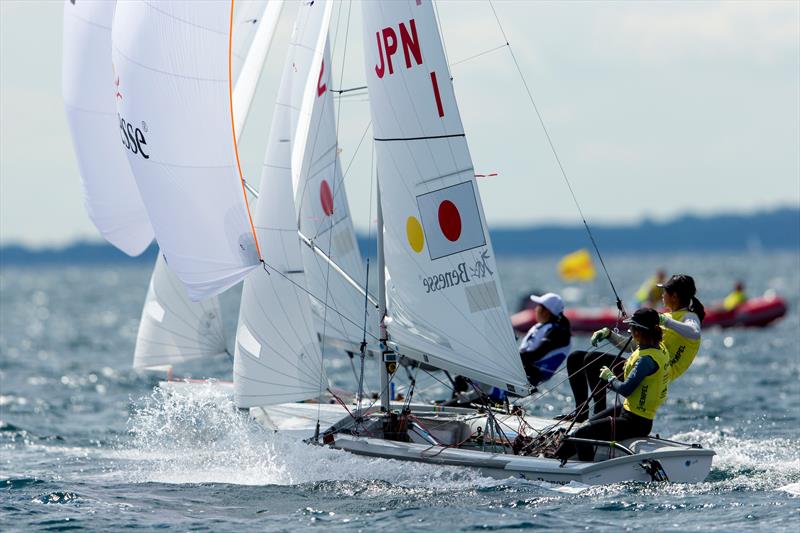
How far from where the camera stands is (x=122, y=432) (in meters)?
13.8

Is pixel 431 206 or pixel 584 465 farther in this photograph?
pixel 431 206

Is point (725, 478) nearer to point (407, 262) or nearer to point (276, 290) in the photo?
point (407, 262)

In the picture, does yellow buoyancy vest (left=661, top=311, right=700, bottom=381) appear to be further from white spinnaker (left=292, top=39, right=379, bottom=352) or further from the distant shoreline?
the distant shoreline

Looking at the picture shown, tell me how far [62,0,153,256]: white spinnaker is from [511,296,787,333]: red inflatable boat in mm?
15528

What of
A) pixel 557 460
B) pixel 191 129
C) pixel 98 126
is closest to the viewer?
pixel 557 460

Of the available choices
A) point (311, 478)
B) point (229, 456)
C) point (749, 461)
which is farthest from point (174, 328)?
point (749, 461)

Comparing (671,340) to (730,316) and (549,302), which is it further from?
(730,316)

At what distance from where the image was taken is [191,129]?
974 cm

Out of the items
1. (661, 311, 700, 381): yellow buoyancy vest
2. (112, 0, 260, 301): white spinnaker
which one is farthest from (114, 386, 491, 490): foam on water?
(661, 311, 700, 381): yellow buoyancy vest

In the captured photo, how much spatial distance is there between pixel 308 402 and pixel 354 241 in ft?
5.65

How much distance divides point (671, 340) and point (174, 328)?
5360 mm

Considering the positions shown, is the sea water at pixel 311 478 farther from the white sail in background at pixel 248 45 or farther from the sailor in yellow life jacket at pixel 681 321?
the white sail in background at pixel 248 45

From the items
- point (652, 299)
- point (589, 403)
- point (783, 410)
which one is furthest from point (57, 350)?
point (589, 403)

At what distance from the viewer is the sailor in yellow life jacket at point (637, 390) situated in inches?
359
